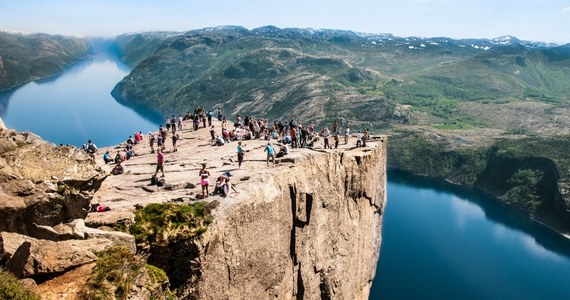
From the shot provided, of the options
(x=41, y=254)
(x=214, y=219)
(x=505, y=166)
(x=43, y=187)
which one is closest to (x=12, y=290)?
(x=41, y=254)

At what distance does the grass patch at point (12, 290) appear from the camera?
1201cm

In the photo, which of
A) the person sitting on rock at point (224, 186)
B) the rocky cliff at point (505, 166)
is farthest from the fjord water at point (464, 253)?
the person sitting on rock at point (224, 186)

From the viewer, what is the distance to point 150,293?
1602 centimetres

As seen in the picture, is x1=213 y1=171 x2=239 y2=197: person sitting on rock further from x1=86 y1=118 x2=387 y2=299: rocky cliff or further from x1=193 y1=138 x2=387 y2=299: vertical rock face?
x1=193 y1=138 x2=387 y2=299: vertical rock face

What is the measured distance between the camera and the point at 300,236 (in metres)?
30.7

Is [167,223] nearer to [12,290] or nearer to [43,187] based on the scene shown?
[43,187]

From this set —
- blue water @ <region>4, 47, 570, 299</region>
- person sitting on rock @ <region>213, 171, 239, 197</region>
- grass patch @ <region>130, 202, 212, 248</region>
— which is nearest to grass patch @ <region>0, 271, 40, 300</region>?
grass patch @ <region>130, 202, 212, 248</region>

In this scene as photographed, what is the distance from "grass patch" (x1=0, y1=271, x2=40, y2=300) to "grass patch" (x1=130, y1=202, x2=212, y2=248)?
6902 millimetres

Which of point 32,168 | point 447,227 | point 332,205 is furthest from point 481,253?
point 32,168

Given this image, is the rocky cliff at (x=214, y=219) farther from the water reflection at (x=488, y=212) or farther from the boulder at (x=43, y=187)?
the water reflection at (x=488, y=212)

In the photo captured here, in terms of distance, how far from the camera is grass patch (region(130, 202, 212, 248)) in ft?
65.2

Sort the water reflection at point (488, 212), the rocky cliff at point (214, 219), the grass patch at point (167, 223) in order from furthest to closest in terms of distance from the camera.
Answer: the water reflection at point (488, 212) < the grass patch at point (167, 223) < the rocky cliff at point (214, 219)

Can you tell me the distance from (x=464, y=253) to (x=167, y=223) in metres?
89.7

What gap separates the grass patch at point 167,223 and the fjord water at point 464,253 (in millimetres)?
54087
